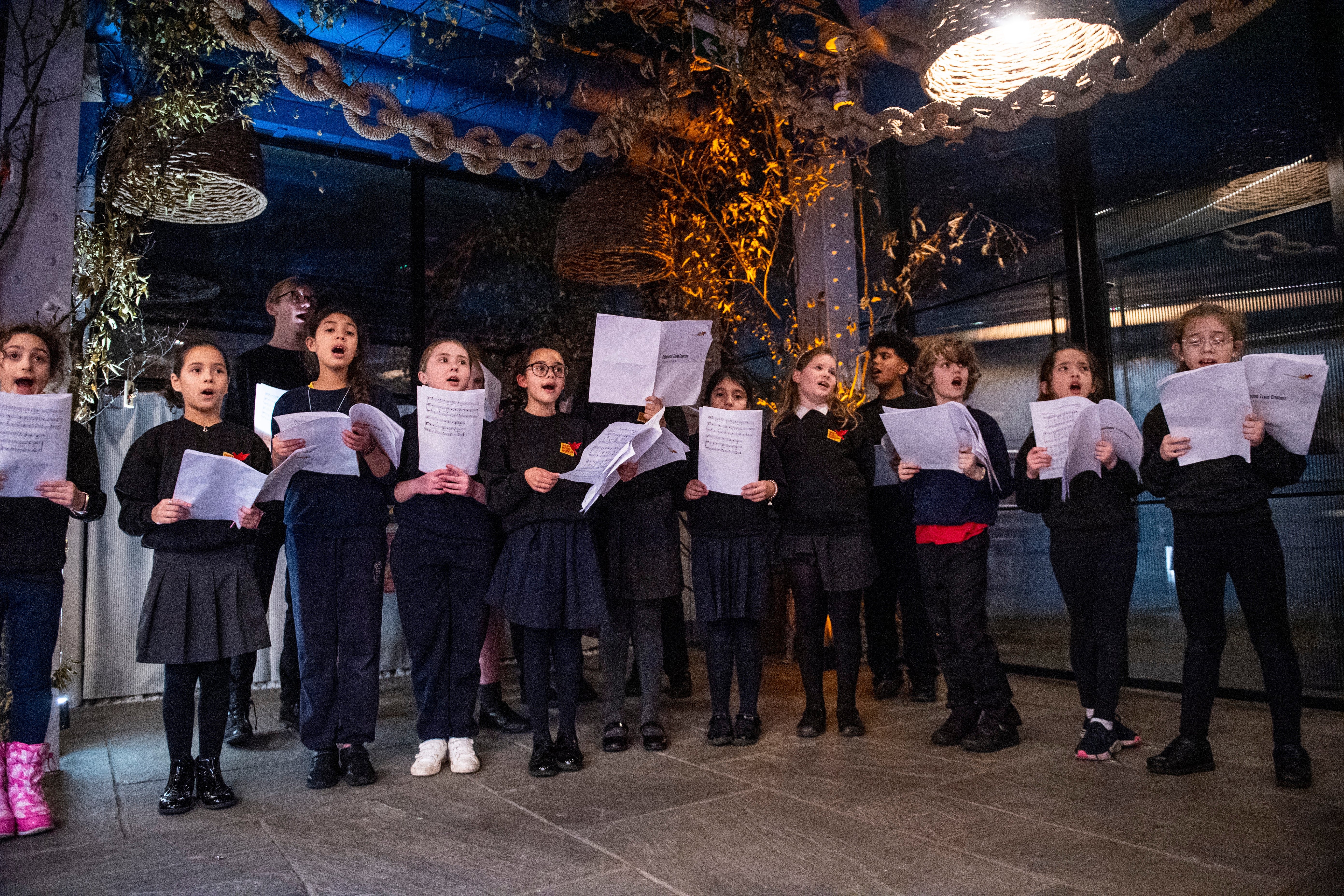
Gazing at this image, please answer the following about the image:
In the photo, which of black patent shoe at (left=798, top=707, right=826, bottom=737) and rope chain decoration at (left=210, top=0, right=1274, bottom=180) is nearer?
rope chain decoration at (left=210, top=0, right=1274, bottom=180)

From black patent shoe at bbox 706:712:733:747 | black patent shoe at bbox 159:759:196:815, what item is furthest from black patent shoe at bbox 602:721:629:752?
black patent shoe at bbox 159:759:196:815

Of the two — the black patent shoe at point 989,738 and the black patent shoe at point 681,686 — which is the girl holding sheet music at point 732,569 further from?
A: the black patent shoe at point 681,686

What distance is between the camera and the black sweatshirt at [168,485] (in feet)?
7.78

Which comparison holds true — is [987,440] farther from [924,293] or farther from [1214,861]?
[924,293]

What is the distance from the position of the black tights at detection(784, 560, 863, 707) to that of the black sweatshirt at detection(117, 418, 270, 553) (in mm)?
1709

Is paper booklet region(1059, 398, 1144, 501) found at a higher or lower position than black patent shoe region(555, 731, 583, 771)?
higher

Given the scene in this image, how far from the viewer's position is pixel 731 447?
2.83 metres

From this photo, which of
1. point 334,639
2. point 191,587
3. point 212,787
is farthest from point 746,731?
point 191,587

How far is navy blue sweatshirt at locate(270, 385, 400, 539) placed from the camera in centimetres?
259

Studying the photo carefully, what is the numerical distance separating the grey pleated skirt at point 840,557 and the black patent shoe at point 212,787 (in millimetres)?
1796

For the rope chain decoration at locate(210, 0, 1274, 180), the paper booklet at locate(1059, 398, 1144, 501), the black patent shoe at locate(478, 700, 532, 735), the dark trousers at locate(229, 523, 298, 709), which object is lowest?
the black patent shoe at locate(478, 700, 532, 735)

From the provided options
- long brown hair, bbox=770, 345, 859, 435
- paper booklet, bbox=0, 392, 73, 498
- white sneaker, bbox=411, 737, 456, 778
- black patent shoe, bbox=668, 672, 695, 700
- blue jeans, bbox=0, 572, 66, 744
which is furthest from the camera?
black patent shoe, bbox=668, 672, 695, 700

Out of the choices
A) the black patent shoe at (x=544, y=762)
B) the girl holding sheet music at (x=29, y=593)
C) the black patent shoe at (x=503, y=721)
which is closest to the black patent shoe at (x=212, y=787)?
the girl holding sheet music at (x=29, y=593)

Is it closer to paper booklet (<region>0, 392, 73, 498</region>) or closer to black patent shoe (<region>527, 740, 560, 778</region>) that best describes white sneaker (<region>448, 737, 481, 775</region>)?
black patent shoe (<region>527, 740, 560, 778</region>)
